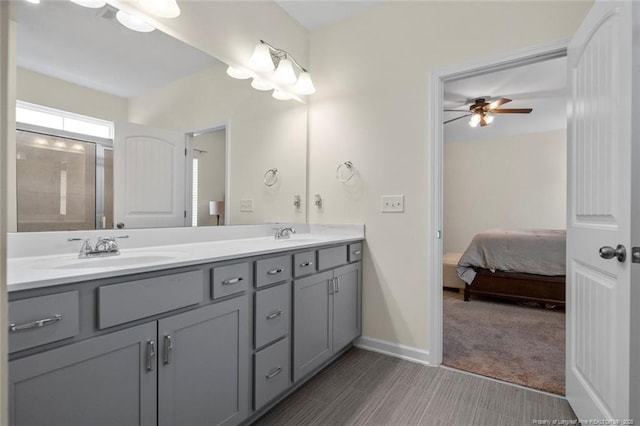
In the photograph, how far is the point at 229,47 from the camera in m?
1.98

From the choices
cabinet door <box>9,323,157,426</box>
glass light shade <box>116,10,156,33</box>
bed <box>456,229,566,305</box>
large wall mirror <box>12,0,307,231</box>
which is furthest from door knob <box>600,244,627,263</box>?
bed <box>456,229,566,305</box>

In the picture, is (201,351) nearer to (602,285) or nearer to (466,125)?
(602,285)

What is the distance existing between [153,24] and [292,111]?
3.83 feet

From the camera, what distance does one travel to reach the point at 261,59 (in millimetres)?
2117

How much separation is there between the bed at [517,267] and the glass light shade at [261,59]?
2910 millimetres

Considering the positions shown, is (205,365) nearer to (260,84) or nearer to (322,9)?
(260,84)

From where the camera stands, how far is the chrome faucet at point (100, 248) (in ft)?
4.24

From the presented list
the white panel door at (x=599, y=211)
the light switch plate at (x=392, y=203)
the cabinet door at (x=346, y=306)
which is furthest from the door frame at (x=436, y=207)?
the white panel door at (x=599, y=211)

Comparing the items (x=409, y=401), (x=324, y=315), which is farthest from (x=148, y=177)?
(x=409, y=401)

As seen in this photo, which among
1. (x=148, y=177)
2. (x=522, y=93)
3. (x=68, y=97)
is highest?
(x=522, y=93)

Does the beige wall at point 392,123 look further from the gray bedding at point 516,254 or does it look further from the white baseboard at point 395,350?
the gray bedding at point 516,254

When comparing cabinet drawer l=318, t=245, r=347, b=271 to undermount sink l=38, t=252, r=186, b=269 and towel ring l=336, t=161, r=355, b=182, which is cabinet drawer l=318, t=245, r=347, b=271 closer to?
towel ring l=336, t=161, r=355, b=182

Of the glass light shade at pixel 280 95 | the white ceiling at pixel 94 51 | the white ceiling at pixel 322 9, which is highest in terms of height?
the white ceiling at pixel 322 9

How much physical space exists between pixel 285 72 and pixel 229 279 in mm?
1663
